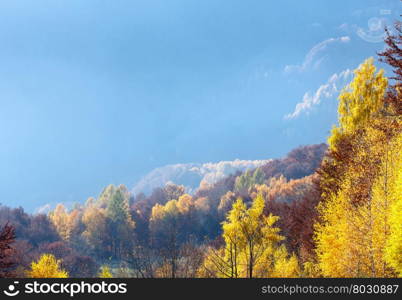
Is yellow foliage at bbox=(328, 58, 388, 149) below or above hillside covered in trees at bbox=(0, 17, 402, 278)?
above

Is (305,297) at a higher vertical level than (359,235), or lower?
lower

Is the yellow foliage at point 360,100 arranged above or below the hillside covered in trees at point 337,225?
above

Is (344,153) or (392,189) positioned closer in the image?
(392,189)

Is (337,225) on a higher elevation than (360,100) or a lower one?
lower

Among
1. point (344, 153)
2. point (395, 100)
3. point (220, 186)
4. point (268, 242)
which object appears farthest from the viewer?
point (220, 186)

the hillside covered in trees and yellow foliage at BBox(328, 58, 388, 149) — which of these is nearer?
the hillside covered in trees

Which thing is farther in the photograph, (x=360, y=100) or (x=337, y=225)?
(x=360, y=100)

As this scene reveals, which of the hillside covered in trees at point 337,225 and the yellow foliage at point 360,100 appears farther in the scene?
the yellow foliage at point 360,100

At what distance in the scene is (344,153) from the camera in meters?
28.8

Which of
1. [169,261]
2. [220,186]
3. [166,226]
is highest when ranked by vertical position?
[220,186]

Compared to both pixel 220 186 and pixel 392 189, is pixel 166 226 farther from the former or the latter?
pixel 392 189

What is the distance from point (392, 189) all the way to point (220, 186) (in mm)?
168235

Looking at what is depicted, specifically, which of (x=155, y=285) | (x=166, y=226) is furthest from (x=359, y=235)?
(x=166, y=226)

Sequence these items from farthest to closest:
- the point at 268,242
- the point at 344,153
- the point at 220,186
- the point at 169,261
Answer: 1. the point at 220,186
2. the point at 268,242
3. the point at 344,153
4. the point at 169,261
